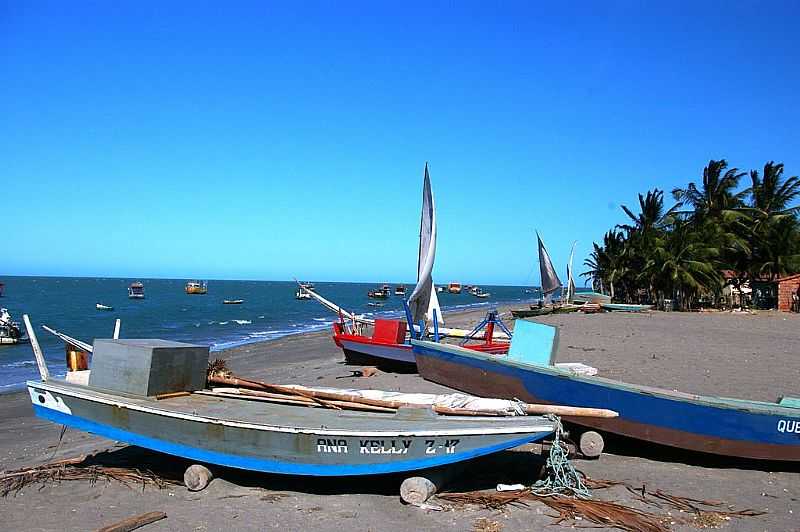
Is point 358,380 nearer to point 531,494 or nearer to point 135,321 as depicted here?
point 531,494

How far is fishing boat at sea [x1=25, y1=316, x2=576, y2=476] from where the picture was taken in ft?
21.4

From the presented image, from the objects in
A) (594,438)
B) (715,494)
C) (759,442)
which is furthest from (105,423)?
(759,442)

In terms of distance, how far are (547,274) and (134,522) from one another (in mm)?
34525

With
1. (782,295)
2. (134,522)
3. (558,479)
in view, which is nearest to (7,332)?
(134,522)

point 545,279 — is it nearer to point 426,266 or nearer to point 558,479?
point 426,266

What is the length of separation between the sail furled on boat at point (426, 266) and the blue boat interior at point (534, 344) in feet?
15.1

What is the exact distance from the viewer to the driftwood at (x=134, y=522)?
6125mm

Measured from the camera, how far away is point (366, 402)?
782cm

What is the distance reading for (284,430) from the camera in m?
6.72

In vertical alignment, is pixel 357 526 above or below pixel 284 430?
below

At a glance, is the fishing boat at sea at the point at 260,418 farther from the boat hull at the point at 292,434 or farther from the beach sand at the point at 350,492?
the beach sand at the point at 350,492

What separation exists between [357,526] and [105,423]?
3.64m

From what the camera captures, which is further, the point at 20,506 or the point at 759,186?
the point at 759,186

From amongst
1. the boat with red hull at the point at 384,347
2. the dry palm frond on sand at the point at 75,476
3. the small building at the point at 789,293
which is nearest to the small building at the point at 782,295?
the small building at the point at 789,293
